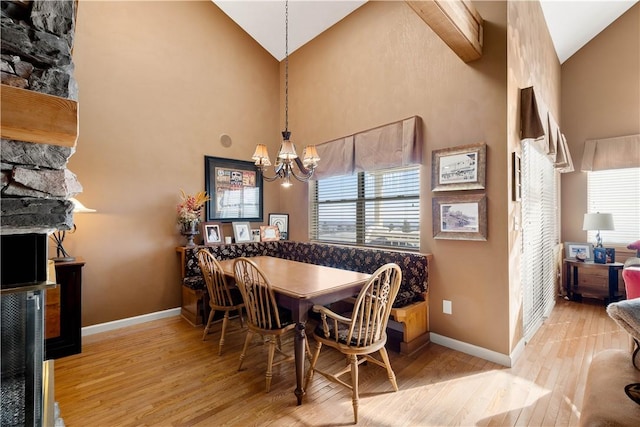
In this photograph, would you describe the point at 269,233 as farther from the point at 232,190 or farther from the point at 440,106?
the point at 440,106

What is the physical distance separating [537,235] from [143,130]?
4725 millimetres

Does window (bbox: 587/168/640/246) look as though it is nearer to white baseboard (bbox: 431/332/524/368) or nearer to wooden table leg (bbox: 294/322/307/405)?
white baseboard (bbox: 431/332/524/368)

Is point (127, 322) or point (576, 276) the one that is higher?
point (576, 276)

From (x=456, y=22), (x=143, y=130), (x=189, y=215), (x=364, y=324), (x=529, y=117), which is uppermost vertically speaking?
(x=456, y=22)

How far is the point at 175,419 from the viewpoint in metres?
1.85

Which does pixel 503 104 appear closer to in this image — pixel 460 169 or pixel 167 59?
pixel 460 169

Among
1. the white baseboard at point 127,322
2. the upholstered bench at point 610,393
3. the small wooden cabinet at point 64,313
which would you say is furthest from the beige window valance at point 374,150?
the small wooden cabinet at point 64,313

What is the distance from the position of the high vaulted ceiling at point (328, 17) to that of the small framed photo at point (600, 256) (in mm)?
2905

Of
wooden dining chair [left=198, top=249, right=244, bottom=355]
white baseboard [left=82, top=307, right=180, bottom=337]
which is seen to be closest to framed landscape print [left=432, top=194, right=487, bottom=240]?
wooden dining chair [left=198, top=249, right=244, bottom=355]

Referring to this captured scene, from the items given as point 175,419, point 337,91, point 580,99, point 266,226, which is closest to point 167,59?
point 337,91

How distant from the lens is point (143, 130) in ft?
11.7

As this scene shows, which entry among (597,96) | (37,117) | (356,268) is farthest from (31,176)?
(597,96)

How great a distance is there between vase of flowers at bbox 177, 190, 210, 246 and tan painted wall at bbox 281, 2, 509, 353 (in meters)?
1.92

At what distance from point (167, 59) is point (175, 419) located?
3.88 metres
